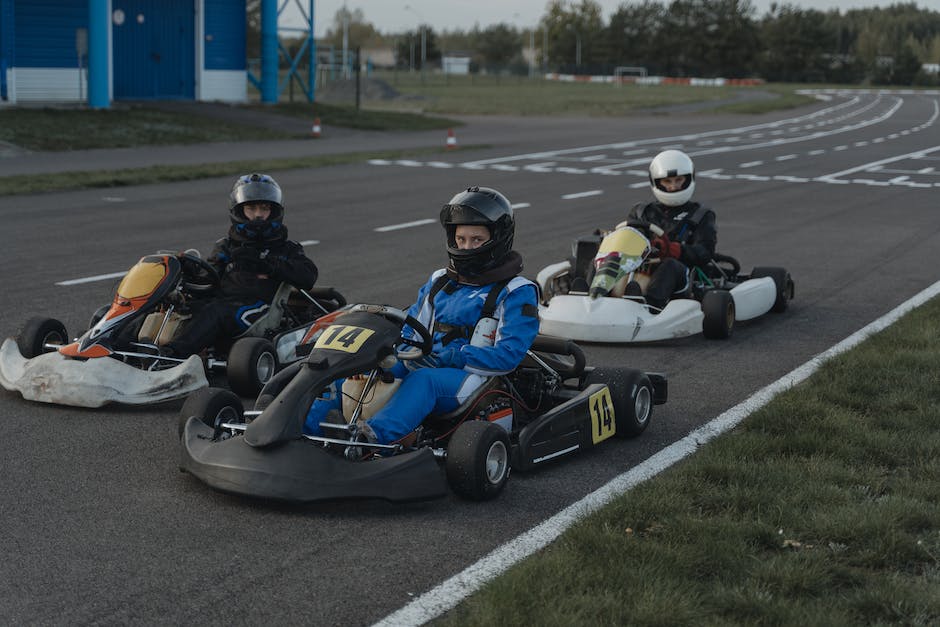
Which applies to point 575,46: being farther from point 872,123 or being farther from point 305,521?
point 305,521

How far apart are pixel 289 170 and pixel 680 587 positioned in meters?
18.8

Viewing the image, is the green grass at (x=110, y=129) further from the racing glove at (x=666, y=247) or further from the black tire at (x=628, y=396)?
the black tire at (x=628, y=396)

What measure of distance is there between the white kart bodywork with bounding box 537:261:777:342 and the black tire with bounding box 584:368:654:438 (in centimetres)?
208

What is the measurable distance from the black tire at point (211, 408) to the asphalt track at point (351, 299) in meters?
0.27

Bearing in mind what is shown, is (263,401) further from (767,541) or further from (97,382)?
(767,541)

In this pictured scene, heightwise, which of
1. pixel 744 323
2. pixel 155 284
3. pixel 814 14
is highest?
pixel 814 14

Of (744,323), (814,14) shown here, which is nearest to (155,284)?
(744,323)

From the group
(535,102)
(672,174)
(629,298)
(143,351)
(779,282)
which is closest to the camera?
(143,351)

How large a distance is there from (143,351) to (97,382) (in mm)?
527

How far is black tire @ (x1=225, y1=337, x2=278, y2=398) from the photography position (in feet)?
22.0

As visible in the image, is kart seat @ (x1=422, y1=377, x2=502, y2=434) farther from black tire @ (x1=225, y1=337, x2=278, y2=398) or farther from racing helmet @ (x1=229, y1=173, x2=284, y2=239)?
racing helmet @ (x1=229, y1=173, x2=284, y2=239)

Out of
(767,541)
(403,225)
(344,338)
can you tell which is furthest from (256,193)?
(403,225)

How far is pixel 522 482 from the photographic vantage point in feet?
17.7

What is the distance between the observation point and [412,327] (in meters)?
5.51
